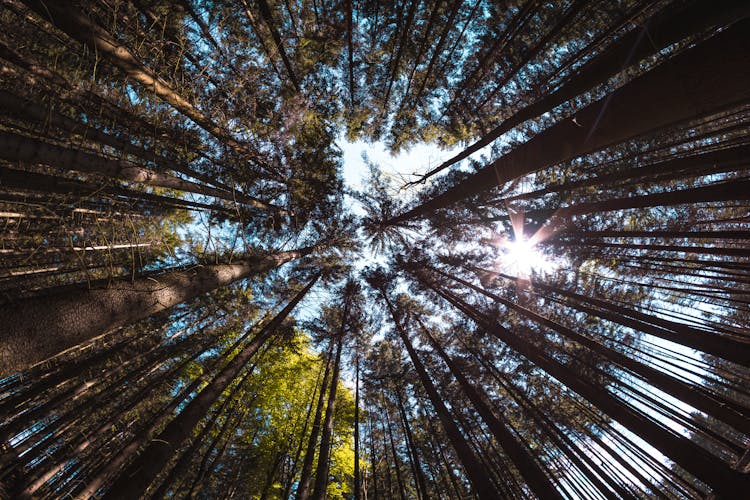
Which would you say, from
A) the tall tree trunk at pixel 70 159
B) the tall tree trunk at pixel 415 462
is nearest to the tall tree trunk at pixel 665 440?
the tall tree trunk at pixel 415 462

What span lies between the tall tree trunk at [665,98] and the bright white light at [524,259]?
24.5 feet

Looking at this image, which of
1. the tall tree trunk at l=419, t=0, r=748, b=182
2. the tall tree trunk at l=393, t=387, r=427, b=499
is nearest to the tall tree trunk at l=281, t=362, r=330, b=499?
the tall tree trunk at l=393, t=387, r=427, b=499

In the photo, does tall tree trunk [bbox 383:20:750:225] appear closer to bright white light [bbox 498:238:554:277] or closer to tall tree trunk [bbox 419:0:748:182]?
tall tree trunk [bbox 419:0:748:182]

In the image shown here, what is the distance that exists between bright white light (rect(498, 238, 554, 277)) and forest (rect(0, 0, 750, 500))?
96 millimetres

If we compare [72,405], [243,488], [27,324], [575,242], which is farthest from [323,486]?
[243,488]

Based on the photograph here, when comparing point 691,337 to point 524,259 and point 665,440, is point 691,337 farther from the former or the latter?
point 524,259

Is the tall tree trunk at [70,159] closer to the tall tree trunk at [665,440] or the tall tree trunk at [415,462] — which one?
the tall tree trunk at [665,440]

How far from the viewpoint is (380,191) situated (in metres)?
12.6

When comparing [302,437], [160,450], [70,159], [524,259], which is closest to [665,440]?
[160,450]

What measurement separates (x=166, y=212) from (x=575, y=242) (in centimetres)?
1188

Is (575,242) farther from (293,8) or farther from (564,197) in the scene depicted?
(293,8)

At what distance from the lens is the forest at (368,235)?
10.5 feet

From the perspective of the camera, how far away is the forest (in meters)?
3.20

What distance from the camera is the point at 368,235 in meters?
14.0
